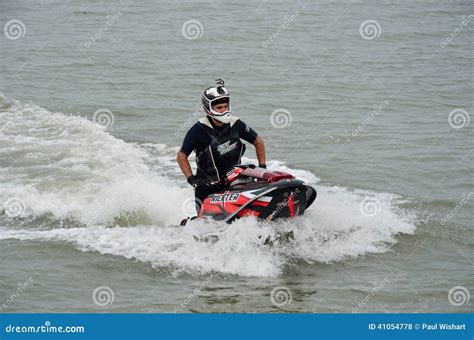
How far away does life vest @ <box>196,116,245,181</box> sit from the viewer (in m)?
10.5

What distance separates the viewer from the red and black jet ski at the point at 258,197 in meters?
10.0

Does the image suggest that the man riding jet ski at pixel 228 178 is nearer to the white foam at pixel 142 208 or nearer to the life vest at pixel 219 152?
the life vest at pixel 219 152

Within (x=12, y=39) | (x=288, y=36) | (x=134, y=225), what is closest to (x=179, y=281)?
(x=134, y=225)

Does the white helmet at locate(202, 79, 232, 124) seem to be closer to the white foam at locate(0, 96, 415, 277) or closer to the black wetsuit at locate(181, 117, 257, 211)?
the black wetsuit at locate(181, 117, 257, 211)

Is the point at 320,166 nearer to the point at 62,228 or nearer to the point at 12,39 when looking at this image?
the point at 62,228

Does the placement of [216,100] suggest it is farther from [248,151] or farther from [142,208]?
[248,151]

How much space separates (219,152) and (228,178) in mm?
395

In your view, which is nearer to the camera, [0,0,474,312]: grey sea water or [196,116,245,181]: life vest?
[0,0,474,312]: grey sea water

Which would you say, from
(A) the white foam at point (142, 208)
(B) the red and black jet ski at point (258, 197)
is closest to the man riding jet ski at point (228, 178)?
(B) the red and black jet ski at point (258, 197)

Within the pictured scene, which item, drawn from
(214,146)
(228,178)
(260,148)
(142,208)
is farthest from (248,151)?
(214,146)

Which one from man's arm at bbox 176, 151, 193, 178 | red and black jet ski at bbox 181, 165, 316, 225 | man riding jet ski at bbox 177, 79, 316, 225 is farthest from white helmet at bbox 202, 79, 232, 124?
red and black jet ski at bbox 181, 165, 316, 225

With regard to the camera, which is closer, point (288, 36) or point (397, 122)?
point (397, 122)

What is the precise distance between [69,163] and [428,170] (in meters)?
7.32

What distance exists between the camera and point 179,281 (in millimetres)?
9922
